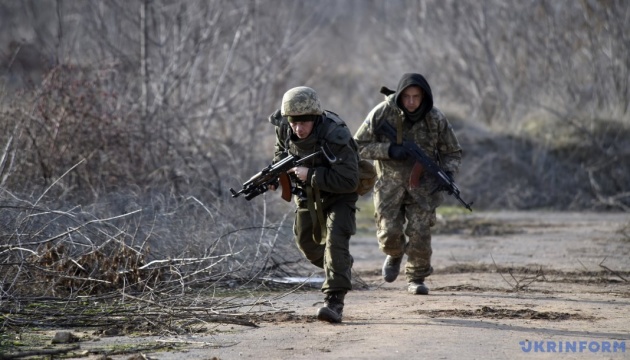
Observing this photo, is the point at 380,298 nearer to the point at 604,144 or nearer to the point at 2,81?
the point at 2,81

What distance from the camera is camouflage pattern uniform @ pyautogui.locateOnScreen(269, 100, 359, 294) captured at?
7.17 metres

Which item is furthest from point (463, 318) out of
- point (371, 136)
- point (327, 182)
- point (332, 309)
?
point (371, 136)

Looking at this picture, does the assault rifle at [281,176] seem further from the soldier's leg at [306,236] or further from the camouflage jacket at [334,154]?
the soldier's leg at [306,236]

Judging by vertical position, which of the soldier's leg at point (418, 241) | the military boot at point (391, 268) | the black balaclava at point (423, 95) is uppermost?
the black balaclava at point (423, 95)

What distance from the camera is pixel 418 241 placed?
8.80 metres

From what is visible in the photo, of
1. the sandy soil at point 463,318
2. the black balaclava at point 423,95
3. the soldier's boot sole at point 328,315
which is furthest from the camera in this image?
the black balaclava at point 423,95

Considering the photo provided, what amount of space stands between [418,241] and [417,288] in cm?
39

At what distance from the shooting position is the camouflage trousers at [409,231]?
8797 millimetres

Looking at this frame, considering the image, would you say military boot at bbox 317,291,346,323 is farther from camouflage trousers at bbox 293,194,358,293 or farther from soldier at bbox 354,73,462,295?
soldier at bbox 354,73,462,295

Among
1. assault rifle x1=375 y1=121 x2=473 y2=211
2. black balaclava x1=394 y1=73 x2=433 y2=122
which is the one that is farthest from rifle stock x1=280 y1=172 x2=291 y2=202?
black balaclava x1=394 y1=73 x2=433 y2=122

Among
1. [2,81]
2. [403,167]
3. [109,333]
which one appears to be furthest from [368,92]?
[109,333]

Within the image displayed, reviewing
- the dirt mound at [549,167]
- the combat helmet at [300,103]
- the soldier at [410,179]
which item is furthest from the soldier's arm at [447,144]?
the dirt mound at [549,167]

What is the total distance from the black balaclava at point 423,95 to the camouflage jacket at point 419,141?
0.15 feet

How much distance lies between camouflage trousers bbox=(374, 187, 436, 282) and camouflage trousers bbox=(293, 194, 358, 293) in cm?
131
